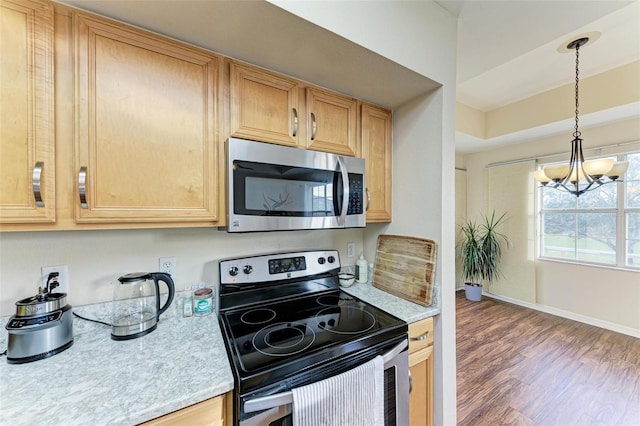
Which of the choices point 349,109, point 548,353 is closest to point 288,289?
point 349,109

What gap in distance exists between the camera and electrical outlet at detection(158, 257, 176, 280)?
4.05ft

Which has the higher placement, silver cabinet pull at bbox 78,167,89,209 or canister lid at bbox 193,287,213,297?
silver cabinet pull at bbox 78,167,89,209

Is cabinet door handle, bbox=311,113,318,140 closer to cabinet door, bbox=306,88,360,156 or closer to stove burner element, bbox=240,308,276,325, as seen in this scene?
cabinet door, bbox=306,88,360,156

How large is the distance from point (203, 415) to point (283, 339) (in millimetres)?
354

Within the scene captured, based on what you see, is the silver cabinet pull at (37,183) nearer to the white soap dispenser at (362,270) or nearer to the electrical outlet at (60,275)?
the electrical outlet at (60,275)

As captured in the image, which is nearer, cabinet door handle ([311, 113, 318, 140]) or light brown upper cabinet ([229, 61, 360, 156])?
light brown upper cabinet ([229, 61, 360, 156])

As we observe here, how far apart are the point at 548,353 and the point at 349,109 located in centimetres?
302

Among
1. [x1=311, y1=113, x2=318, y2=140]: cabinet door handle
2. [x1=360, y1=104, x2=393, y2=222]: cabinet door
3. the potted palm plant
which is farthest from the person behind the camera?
the potted palm plant

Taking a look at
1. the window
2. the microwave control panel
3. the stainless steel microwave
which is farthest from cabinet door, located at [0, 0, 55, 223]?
the window

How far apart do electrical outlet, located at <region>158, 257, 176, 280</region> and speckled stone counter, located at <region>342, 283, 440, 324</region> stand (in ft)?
3.26

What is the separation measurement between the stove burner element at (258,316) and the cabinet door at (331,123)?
2.98 feet

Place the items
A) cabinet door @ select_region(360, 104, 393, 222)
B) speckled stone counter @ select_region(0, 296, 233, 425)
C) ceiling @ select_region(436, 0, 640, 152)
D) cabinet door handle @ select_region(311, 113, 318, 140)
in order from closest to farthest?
speckled stone counter @ select_region(0, 296, 233, 425), ceiling @ select_region(436, 0, 640, 152), cabinet door handle @ select_region(311, 113, 318, 140), cabinet door @ select_region(360, 104, 393, 222)

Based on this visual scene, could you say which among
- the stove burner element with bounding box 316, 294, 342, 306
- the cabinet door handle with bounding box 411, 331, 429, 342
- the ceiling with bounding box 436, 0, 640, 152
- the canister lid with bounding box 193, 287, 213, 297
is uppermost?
the ceiling with bounding box 436, 0, 640, 152

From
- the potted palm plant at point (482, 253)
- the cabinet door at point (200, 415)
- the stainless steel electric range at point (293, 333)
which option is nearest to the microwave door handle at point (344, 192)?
the stainless steel electric range at point (293, 333)
